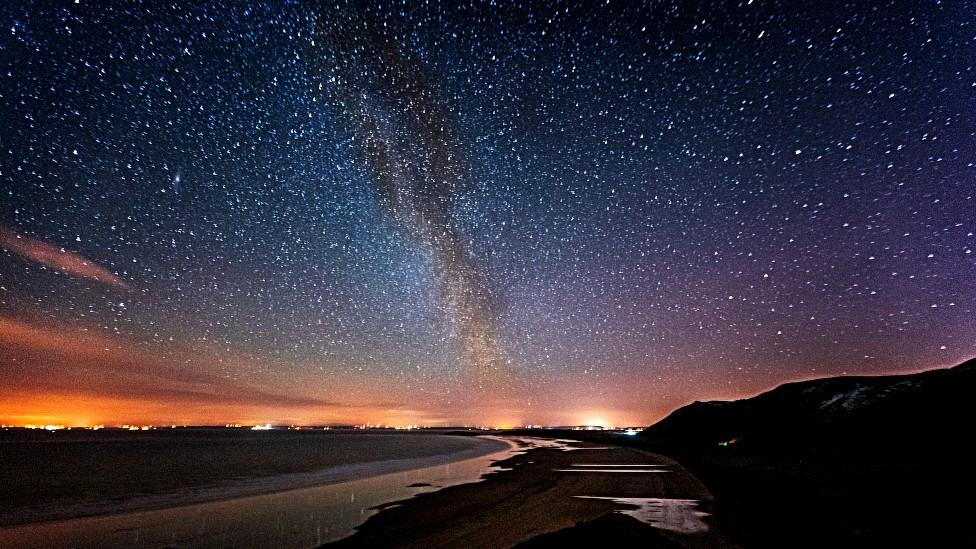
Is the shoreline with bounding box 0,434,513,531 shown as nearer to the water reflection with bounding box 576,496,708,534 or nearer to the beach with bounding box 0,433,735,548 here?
the beach with bounding box 0,433,735,548

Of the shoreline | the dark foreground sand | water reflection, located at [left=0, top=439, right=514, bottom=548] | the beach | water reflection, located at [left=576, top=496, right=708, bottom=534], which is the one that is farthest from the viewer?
the shoreline

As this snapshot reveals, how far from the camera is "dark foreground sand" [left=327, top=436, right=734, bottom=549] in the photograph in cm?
663

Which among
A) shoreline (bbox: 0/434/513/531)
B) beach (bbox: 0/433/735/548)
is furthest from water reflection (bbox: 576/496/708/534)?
shoreline (bbox: 0/434/513/531)

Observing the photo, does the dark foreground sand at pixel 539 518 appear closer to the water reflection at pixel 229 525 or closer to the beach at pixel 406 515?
the beach at pixel 406 515

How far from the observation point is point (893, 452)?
2481 cm

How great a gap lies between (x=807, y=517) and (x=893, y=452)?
2121 cm

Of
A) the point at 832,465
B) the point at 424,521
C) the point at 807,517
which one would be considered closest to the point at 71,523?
the point at 424,521

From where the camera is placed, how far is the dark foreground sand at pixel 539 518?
21.8 ft

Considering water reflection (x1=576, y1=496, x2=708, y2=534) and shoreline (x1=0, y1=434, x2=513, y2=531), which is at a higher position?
water reflection (x1=576, y1=496, x2=708, y2=534)

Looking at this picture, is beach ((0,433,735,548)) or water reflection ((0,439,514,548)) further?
water reflection ((0,439,514,548))

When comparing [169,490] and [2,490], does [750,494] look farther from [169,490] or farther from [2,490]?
[2,490]

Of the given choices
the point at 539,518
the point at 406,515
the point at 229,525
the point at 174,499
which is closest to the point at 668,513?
the point at 539,518

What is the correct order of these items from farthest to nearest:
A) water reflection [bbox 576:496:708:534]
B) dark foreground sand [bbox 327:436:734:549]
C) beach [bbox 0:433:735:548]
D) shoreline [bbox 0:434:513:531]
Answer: shoreline [bbox 0:434:513:531]
water reflection [bbox 576:496:708:534]
beach [bbox 0:433:735:548]
dark foreground sand [bbox 327:436:734:549]

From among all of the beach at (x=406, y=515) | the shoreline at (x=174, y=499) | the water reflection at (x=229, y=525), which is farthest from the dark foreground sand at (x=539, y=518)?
the shoreline at (x=174, y=499)
